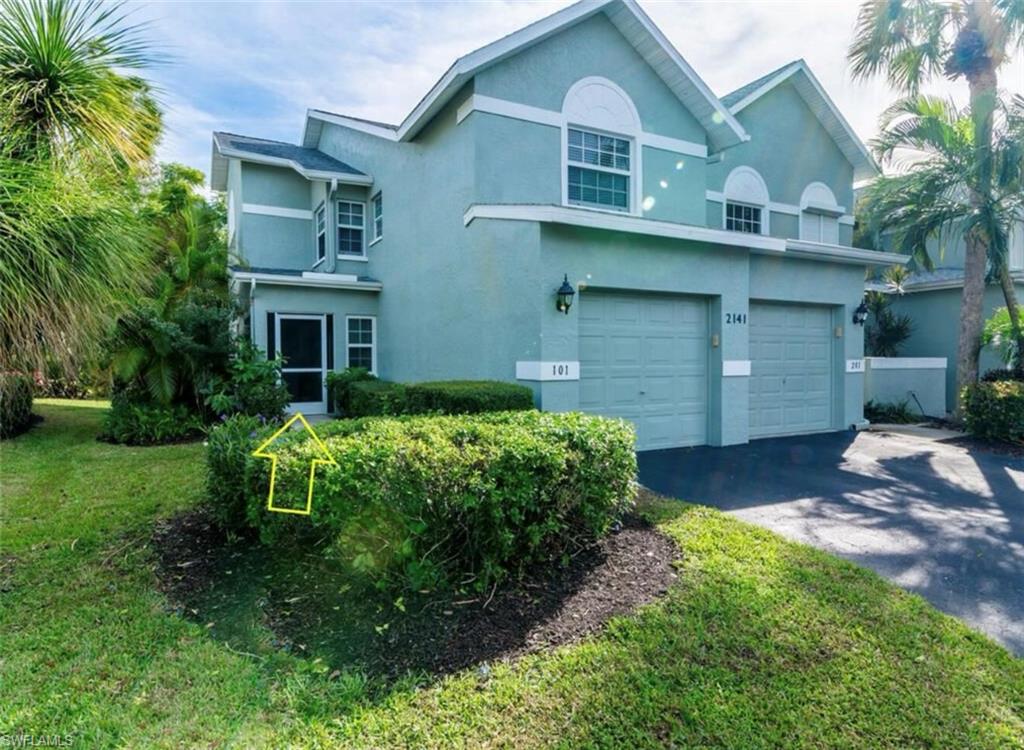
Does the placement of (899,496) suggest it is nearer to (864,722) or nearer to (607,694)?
(864,722)

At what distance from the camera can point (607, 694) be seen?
119 inches

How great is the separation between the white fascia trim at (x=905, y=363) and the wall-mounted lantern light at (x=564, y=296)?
1007 cm

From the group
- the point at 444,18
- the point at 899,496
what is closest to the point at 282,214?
the point at 444,18

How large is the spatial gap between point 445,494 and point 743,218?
42.6 feet

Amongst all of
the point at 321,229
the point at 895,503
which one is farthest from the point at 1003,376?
the point at 321,229

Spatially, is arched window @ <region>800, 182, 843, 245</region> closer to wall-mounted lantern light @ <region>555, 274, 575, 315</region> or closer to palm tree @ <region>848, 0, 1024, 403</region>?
palm tree @ <region>848, 0, 1024, 403</region>

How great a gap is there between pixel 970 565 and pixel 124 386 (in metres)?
13.7

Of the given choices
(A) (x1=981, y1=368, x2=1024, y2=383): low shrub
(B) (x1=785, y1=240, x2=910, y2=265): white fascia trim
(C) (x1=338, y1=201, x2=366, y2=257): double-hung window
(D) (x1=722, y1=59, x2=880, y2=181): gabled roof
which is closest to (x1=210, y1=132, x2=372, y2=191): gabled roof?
(C) (x1=338, y1=201, x2=366, y2=257): double-hung window

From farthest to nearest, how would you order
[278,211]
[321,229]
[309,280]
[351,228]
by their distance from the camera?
[278,211] < [321,229] < [351,228] < [309,280]

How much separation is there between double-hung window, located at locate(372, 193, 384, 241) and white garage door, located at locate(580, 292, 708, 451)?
22.6ft

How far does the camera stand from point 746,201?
1381cm

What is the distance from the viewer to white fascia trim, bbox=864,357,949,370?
14.2m

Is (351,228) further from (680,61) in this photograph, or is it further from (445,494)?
(445,494)

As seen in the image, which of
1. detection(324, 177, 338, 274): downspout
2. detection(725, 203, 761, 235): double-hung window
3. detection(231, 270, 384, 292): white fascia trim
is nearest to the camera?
detection(231, 270, 384, 292): white fascia trim
